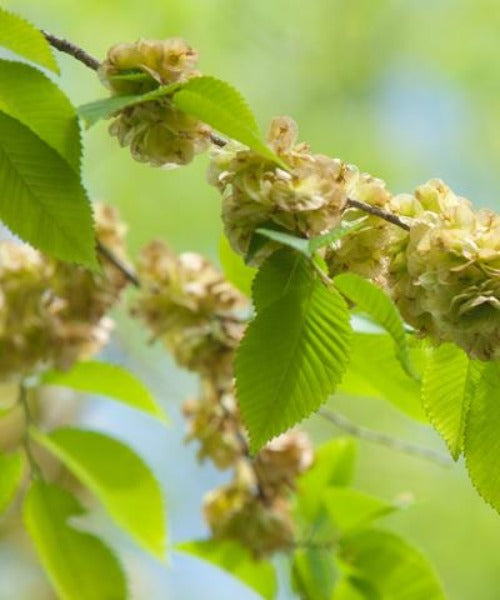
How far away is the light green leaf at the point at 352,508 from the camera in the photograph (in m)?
2.31

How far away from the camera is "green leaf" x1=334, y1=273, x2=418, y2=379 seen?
46.4 inches

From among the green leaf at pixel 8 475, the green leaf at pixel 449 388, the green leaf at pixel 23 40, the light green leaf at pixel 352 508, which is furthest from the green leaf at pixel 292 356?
the green leaf at pixel 8 475

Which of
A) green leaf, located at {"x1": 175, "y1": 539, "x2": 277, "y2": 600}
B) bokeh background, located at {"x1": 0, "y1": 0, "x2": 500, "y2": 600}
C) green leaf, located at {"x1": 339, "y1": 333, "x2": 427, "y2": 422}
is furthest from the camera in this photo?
bokeh background, located at {"x1": 0, "y1": 0, "x2": 500, "y2": 600}

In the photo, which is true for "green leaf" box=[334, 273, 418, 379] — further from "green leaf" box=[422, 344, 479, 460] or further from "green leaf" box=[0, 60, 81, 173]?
"green leaf" box=[0, 60, 81, 173]

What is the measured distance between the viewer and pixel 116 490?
7.52 feet

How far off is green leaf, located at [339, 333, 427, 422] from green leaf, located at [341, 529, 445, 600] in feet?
1.51

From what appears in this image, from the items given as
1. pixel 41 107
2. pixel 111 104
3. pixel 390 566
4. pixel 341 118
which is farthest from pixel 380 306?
pixel 341 118

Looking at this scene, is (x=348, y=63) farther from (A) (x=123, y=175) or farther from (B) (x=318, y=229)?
(B) (x=318, y=229)

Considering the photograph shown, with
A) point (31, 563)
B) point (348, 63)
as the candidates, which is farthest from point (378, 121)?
point (31, 563)

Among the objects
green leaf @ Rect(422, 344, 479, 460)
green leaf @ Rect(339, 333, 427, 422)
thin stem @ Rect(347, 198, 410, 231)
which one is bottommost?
green leaf @ Rect(422, 344, 479, 460)

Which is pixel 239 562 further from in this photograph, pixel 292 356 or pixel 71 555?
pixel 292 356

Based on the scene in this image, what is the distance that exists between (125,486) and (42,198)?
1.04m

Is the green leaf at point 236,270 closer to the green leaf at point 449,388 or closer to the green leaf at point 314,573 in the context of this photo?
the green leaf at point 314,573

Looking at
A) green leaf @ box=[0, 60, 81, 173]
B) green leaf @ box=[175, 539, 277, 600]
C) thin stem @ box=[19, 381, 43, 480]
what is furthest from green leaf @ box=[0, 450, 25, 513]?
green leaf @ box=[0, 60, 81, 173]
